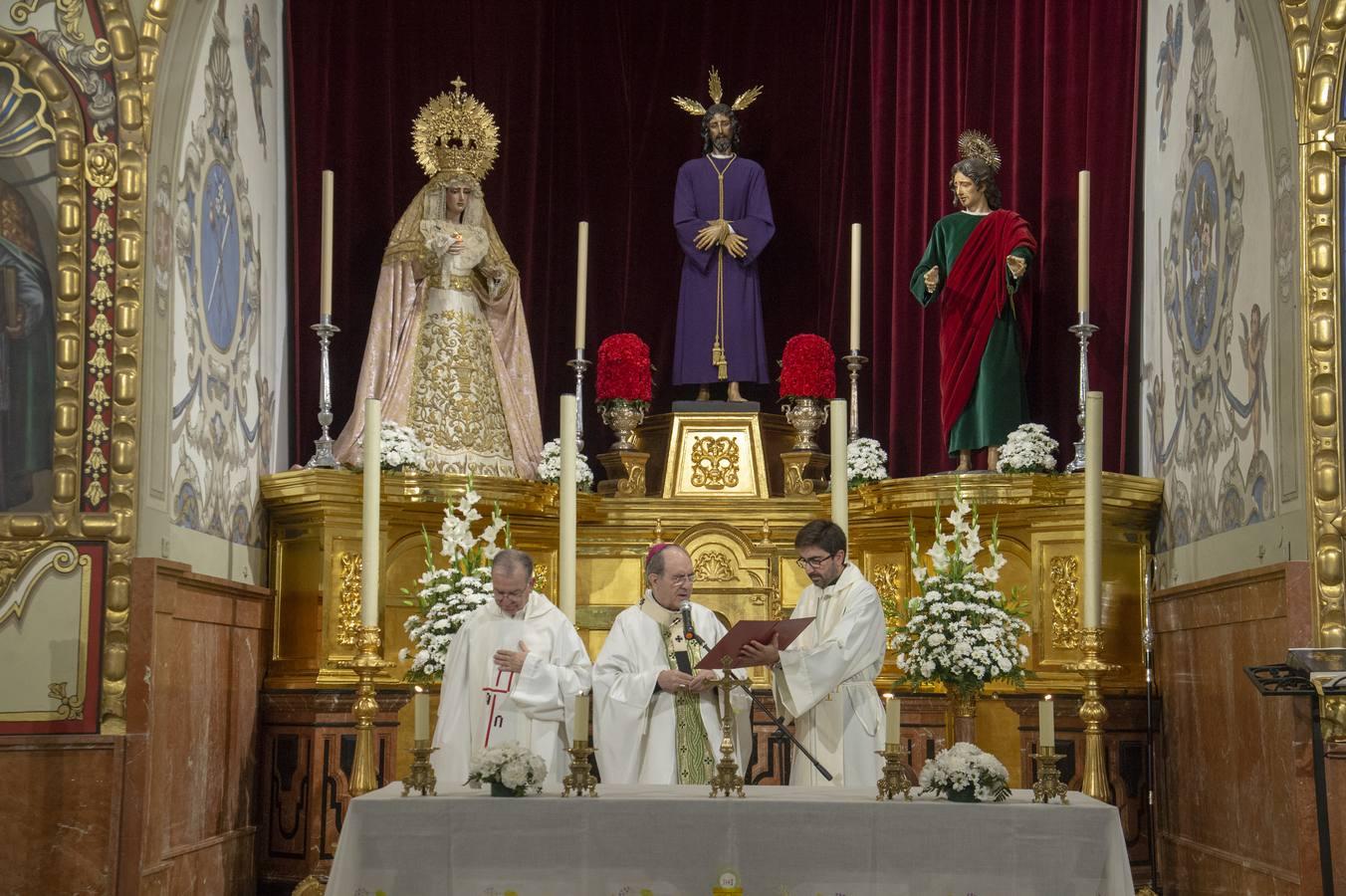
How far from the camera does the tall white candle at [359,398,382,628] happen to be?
7312 millimetres

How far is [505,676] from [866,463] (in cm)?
296

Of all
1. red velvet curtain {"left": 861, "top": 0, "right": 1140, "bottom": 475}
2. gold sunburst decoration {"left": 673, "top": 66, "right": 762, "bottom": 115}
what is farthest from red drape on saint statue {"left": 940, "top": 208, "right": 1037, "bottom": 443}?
gold sunburst decoration {"left": 673, "top": 66, "right": 762, "bottom": 115}

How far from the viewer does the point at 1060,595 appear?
9.34 meters

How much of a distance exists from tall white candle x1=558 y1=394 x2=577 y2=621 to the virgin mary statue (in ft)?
8.22

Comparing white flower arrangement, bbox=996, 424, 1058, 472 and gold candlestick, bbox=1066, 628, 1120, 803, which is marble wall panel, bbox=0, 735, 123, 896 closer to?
gold candlestick, bbox=1066, 628, 1120, 803

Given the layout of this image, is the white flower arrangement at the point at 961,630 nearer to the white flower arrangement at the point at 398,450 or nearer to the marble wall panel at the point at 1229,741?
the marble wall panel at the point at 1229,741

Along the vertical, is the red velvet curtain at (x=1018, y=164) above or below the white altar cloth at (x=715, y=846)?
above

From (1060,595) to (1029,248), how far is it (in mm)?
2109

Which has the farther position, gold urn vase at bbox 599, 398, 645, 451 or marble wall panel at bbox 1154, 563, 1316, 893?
gold urn vase at bbox 599, 398, 645, 451

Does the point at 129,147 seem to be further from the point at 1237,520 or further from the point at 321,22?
the point at 1237,520

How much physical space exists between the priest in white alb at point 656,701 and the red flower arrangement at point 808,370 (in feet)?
10.4

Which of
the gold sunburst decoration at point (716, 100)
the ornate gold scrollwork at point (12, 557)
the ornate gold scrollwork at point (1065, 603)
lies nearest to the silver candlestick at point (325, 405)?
the ornate gold scrollwork at point (12, 557)

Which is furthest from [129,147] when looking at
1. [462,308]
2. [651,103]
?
[651,103]

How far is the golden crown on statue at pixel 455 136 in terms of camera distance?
35.0 feet
